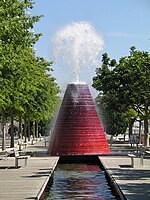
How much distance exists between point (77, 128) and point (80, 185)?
52.1 ft

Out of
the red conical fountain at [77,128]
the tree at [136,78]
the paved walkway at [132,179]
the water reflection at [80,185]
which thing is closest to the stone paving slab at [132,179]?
the paved walkway at [132,179]

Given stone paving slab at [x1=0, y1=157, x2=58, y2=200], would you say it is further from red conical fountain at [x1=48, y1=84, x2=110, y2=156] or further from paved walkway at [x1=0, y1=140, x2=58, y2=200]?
red conical fountain at [x1=48, y1=84, x2=110, y2=156]

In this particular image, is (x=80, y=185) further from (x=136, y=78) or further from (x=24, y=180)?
(x=136, y=78)

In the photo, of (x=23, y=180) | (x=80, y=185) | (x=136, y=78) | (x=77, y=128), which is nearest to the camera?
(x=80, y=185)

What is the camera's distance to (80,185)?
20.6 m

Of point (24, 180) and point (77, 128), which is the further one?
point (77, 128)

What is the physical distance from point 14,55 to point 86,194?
8.82 m

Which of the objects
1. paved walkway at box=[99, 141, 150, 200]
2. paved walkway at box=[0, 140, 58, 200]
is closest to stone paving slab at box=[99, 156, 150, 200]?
paved walkway at box=[99, 141, 150, 200]

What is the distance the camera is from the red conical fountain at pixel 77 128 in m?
36.0

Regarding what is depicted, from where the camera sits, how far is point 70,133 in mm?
36312

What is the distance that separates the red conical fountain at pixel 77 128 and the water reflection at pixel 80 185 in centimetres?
839

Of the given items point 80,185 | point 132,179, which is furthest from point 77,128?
point 80,185

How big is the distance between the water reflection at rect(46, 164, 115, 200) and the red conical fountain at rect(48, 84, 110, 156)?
8389 mm

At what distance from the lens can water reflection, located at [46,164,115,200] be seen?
17.8m
